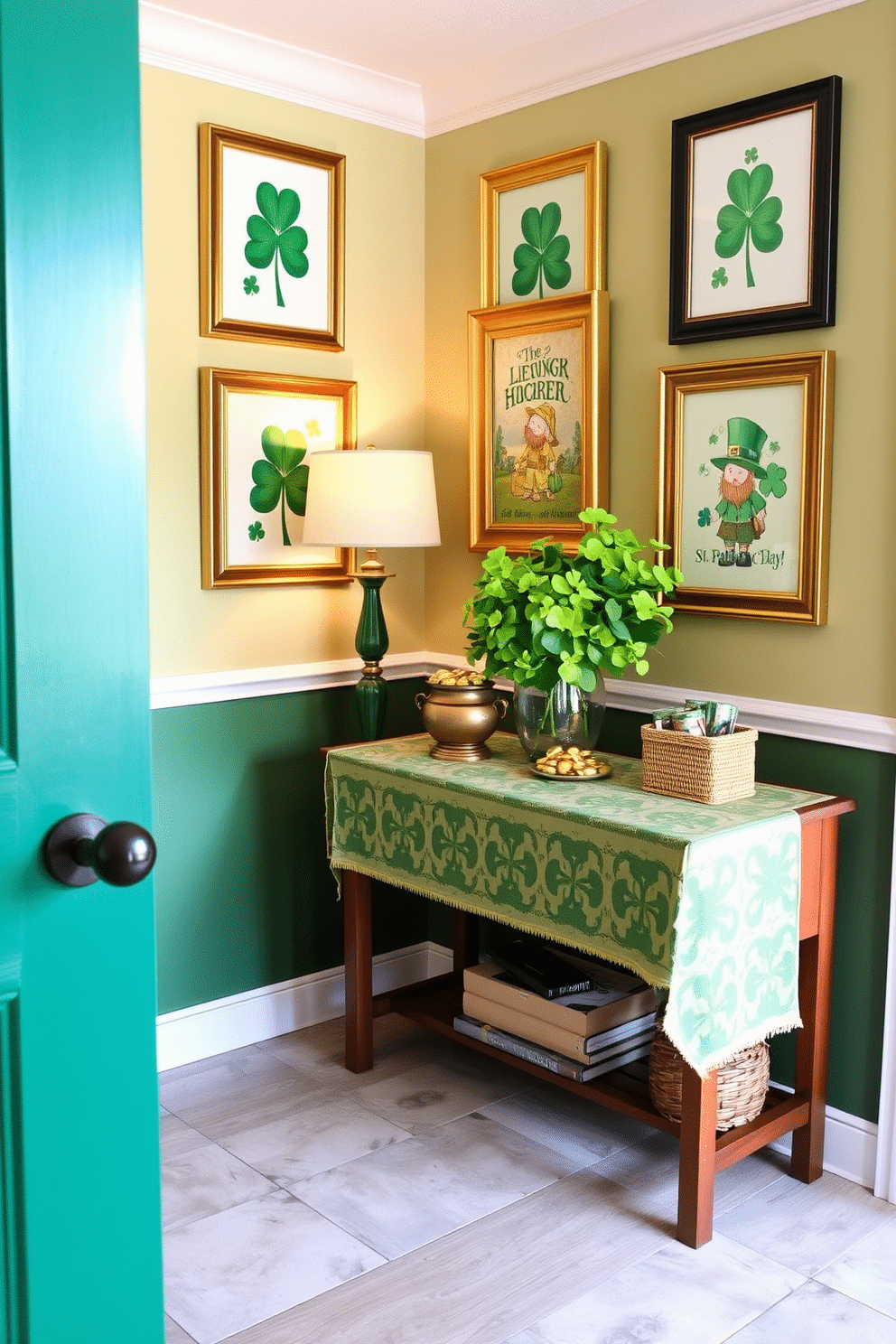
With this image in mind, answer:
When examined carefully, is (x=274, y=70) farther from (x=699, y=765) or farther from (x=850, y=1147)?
(x=850, y=1147)

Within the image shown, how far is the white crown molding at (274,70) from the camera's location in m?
2.78

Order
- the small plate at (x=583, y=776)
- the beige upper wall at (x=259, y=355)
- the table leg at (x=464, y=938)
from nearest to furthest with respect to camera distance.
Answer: the small plate at (x=583, y=776) → the beige upper wall at (x=259, y=355) → the table leg at (x=464, y=938)

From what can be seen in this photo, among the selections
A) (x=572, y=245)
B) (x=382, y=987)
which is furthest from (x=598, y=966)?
(x=572, y=245)

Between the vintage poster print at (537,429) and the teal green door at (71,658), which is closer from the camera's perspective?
the teal green door at (71,658)

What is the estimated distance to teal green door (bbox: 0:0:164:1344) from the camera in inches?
36.6

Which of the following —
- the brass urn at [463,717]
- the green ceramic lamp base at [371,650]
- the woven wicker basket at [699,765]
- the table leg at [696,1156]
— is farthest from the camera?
the green ceramic lamp base at [371,650]

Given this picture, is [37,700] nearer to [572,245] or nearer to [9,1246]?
[9,1246]

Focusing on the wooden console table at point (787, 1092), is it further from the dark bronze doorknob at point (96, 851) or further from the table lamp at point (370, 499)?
the dark bronze doorknob at point (96, 851)

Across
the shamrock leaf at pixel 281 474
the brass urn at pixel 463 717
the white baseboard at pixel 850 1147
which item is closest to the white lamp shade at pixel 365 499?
the shamrock leaf at pixel 281 474

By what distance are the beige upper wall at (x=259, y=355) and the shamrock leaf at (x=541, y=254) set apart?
41 centimetres

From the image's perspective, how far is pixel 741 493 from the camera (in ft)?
8.63

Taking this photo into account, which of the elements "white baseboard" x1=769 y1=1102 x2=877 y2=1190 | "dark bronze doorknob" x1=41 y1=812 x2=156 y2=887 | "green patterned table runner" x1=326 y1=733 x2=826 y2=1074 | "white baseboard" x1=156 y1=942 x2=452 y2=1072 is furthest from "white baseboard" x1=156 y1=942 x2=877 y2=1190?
"dark bronze doorknob" x1=41 y1=812 x2=156 y2=887

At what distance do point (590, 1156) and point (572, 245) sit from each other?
2.08 m

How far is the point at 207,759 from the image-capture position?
3.05 metres
